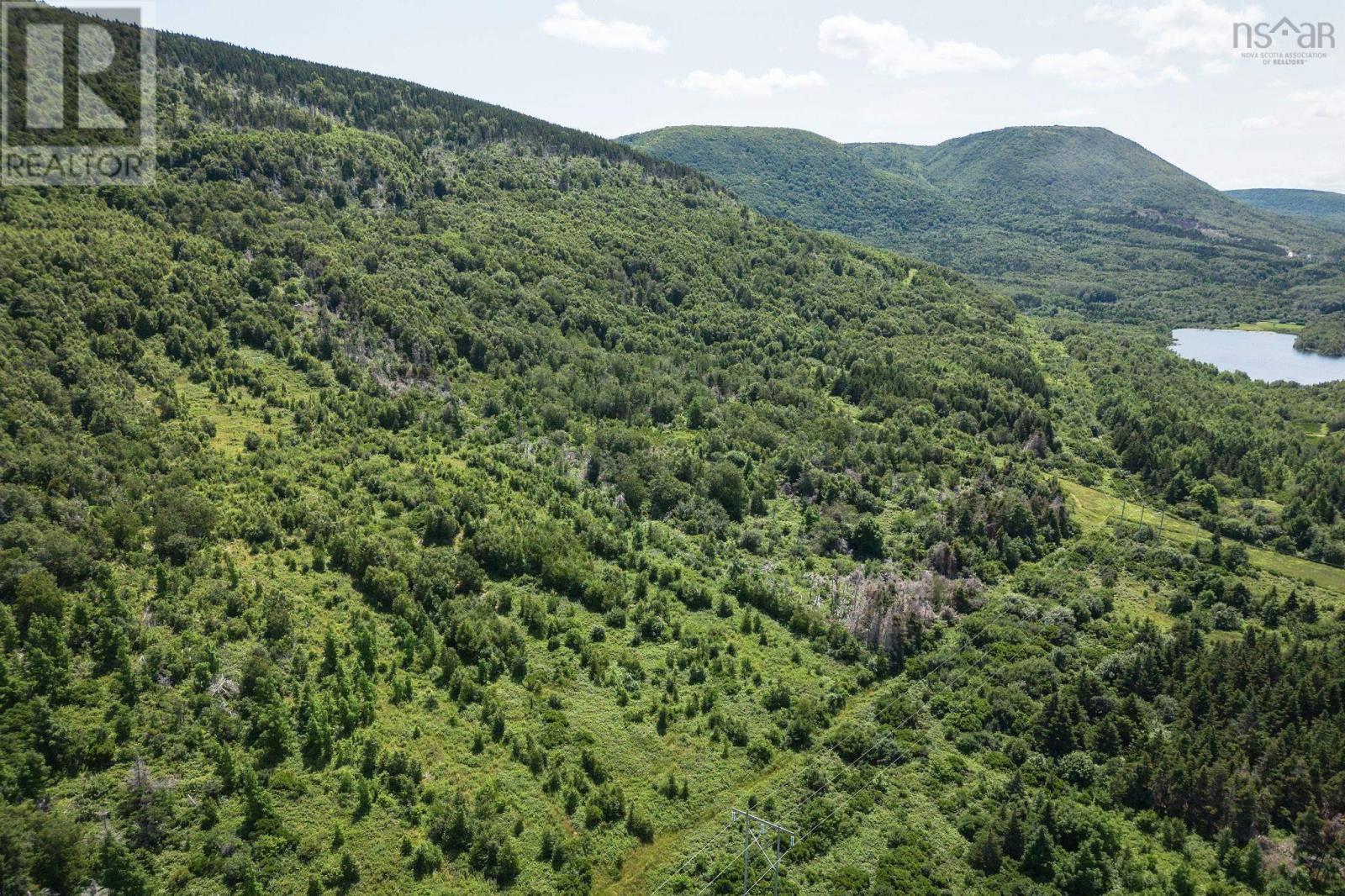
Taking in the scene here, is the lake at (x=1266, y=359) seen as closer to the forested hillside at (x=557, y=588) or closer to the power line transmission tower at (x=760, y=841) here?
the forested hillside at (x=557, y=588)

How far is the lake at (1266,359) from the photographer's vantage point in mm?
162250

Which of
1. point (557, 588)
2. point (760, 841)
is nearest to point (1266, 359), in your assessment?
point (557, 588)

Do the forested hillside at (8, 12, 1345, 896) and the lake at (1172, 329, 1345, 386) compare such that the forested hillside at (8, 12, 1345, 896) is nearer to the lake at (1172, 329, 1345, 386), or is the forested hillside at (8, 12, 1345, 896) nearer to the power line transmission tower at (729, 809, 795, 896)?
the power line transmission tower at (729, 809, 795, 896)

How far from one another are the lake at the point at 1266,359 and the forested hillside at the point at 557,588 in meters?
71.6

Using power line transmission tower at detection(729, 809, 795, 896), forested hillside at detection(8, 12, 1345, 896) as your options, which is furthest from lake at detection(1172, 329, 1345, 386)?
power line transmission tower at detection(729, 809, 795, 896)

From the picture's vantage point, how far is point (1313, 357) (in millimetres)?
182125

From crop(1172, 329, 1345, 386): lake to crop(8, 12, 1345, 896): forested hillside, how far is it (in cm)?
7158

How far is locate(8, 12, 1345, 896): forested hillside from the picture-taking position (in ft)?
126

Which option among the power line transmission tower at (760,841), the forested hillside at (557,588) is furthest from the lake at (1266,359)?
the power line transmission tower at (760,841)

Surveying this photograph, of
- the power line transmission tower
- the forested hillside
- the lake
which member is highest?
the lake

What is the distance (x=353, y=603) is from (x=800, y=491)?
1871 inches

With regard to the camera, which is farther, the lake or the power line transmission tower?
the lake

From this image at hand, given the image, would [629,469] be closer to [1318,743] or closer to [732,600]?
[732,600]

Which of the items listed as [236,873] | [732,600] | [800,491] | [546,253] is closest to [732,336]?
[546,253]
